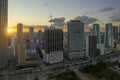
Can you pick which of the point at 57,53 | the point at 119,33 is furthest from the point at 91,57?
the point at 119,33

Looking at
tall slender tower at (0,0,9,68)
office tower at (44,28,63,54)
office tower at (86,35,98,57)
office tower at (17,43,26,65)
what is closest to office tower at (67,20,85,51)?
office tower at (86,35,98,57)

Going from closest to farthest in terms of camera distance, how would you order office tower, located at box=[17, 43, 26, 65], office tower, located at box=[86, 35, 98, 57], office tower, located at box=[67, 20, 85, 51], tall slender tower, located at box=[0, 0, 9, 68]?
tall slender tower, located at box=[0, 0, 9, 68]
office tower, located at box=[17, 43, 26, 65]
office tower, located at box=[67, 20, 85, 51]
office tower, located at box=[86, 35, 98, 57]

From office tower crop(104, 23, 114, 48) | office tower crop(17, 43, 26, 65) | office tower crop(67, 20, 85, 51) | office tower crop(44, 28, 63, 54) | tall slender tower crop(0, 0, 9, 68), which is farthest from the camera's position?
office tower crop(104, 23, 114, 48)

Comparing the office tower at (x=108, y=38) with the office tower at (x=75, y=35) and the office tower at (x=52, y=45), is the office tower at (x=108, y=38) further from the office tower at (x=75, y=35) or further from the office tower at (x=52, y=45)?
the office tower at (x=52, y=45)

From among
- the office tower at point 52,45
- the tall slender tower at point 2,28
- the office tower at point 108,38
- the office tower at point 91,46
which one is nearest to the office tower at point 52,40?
the office tower at point 52,45

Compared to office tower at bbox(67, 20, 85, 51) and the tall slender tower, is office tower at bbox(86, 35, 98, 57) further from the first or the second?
the tall slender tower

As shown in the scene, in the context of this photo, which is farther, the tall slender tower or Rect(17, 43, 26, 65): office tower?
Rect(17, 43, 26, 65): office tower

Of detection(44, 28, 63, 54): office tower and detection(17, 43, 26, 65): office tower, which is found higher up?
detection(44, 28, 63, 54): office tower
